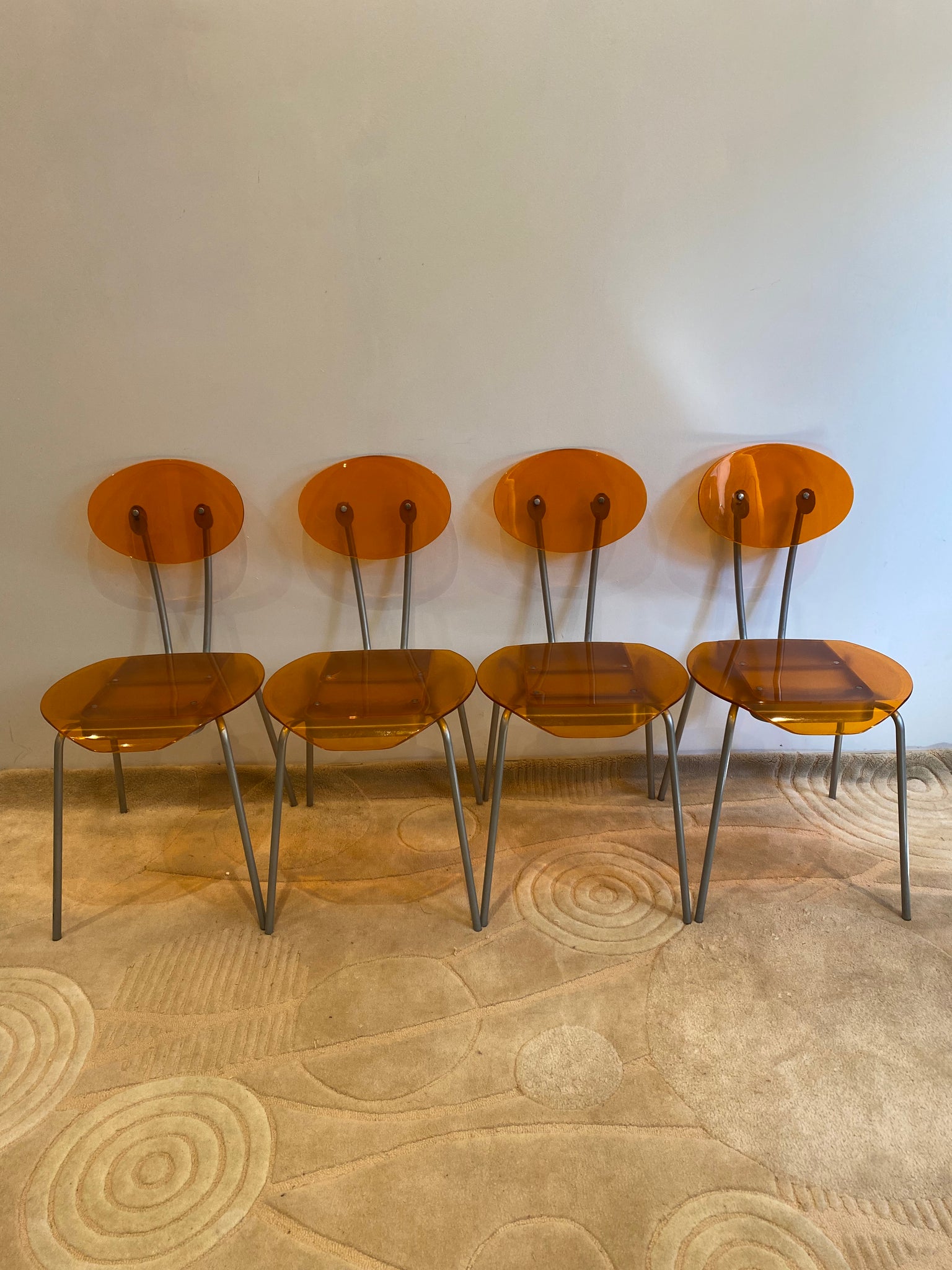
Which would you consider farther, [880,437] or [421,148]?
[880,437]

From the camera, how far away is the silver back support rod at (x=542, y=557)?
1.85 metres

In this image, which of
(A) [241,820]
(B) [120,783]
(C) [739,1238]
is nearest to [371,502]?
(A) [241,820]

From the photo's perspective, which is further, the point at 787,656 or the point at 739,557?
the point at 739,557

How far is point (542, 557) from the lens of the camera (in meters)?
1.90

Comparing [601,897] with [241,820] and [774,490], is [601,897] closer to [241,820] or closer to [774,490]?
[241,820]

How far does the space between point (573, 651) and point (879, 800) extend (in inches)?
40.2

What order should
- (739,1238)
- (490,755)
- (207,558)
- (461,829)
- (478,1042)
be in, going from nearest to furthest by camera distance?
(739,1238)
(478,1042)
(461,829)
(207,558)
(490,755)

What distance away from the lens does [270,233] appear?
167 cm

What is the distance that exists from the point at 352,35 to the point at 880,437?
1.53m

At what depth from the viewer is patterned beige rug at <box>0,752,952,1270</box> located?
3.68ft

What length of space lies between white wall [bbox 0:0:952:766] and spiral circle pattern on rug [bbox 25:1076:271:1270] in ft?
3.55

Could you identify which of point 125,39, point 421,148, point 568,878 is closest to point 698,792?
point 568,878

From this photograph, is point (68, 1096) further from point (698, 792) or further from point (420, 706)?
point (698, 792)

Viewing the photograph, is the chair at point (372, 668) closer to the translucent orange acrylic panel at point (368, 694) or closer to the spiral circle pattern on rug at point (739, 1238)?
the translucent orange acrylic panel at point (368, 694)
